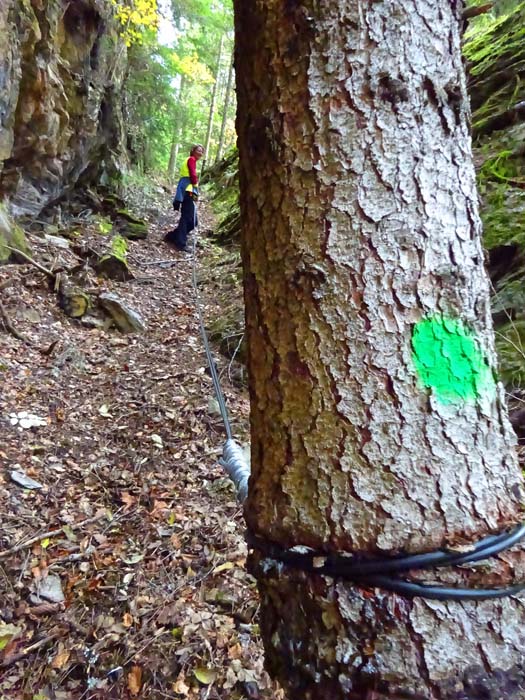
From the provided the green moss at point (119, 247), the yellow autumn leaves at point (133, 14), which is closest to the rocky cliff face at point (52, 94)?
the yellow autumn leaves at point (133, 14)

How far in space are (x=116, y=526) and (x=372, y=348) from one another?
2.95 m

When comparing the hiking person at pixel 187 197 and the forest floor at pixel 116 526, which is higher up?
the hiking person at pixel 187 197

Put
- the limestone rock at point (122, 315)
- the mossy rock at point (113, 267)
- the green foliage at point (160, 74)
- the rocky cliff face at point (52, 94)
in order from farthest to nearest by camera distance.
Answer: the green foliage at point (160, 74) → the mossy rock at point (113, 267) → the rocky cliff face at point (52, 94) → the limestone rock at point (122, 315)

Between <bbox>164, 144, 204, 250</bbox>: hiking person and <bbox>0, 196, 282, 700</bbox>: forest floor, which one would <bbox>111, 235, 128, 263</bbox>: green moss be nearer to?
<bbox>164, 144, 204, 250</bbox>: hiking person

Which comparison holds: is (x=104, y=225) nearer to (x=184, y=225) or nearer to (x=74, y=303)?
(x=184, y=225)

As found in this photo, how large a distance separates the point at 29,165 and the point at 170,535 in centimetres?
686

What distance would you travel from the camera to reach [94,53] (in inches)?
377

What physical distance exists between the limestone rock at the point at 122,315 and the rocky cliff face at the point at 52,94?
95.5 inches

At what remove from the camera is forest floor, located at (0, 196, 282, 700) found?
244 cm

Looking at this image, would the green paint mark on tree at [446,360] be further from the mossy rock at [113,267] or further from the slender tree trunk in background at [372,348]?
the mossy rock at [113,267]

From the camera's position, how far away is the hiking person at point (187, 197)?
10.0m

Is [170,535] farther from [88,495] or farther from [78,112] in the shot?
[78,112]

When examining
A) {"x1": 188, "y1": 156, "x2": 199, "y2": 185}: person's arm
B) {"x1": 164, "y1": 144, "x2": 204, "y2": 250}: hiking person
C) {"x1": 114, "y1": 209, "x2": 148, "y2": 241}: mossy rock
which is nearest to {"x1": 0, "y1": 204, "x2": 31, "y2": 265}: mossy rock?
{"x1": 114, "y1": 209, "x2": 148, "y2": 241}: mossy rock

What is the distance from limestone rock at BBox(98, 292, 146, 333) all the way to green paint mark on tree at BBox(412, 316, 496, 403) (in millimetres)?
5729
